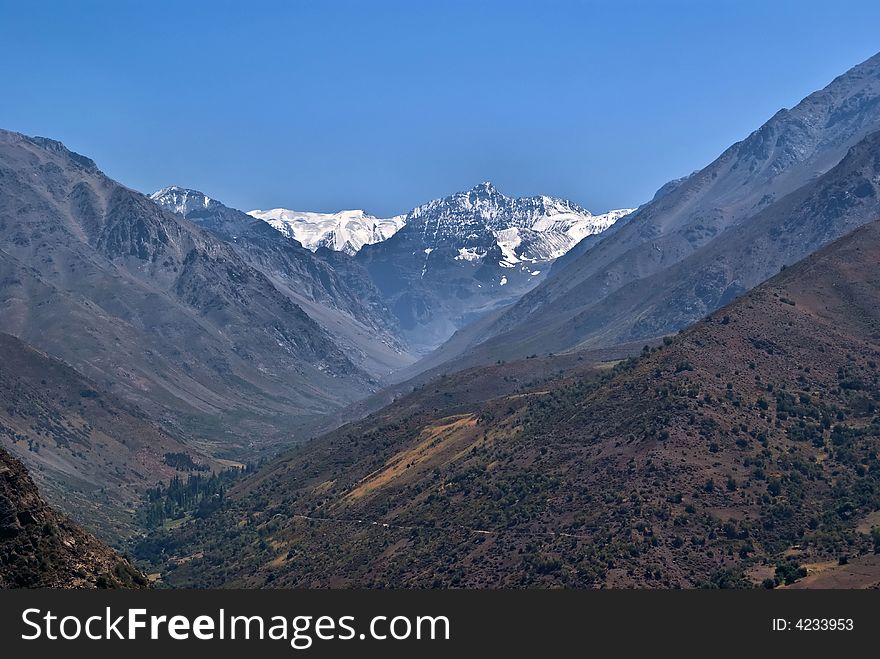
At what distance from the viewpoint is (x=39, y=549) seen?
429 ft

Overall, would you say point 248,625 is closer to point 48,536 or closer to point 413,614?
point 413,614

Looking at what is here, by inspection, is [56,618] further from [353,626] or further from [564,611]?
[564,611]

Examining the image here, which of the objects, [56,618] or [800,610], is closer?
[56,618]

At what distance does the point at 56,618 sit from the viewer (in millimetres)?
91750

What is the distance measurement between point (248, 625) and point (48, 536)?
170 feet

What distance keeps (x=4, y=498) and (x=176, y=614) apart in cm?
5097

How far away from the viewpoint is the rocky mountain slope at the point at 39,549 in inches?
5022

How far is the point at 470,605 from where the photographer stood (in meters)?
96.2

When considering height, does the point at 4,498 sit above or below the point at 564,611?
above

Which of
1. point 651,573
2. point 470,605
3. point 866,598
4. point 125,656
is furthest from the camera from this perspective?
→ point 651,573

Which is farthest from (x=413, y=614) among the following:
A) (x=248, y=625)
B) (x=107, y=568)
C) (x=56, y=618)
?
(x=107, y=568)

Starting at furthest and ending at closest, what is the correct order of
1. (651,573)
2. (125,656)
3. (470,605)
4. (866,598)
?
(651,573) → (866,598) → (470,605) → (125,656)

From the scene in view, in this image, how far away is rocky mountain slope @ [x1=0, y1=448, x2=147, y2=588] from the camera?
419 ft

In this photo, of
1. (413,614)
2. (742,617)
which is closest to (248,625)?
(413,614)
